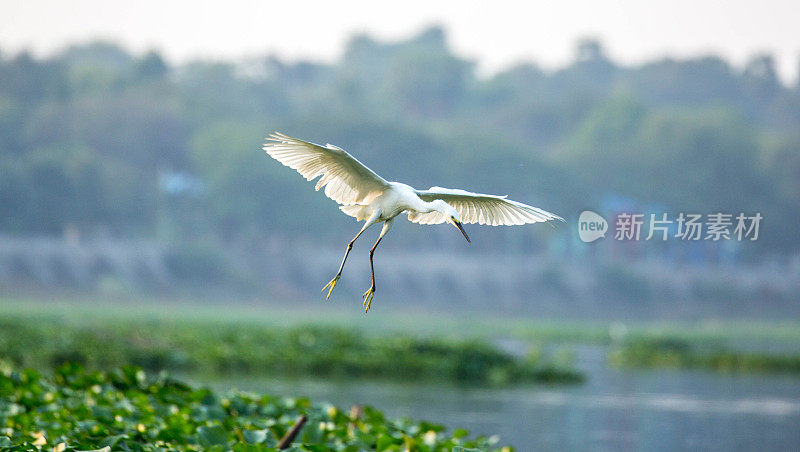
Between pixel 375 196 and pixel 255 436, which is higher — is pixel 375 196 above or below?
above

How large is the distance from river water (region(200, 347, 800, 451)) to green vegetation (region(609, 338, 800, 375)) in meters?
1.59

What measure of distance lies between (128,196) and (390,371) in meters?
25.8

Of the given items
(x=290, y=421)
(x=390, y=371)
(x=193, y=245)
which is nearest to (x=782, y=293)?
(x=193, y=245)

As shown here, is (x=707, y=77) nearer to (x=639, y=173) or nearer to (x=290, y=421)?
(x=639, y=173)

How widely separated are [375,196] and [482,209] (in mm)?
518

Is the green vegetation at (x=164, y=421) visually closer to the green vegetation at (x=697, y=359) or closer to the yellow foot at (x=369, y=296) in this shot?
the yellow foot at (x=369, y=296)

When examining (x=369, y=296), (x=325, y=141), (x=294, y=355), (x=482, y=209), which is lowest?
(x=294, y=355)

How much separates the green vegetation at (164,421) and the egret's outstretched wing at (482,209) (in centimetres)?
170

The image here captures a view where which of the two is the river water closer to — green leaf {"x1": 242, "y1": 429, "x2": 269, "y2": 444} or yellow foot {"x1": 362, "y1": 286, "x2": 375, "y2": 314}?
green leaf {"x1": 242, "y1": 429, "x2": 269, "y2": 444}

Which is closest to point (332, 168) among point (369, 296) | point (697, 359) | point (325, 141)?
point (369, 296)

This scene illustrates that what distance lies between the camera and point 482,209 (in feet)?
15.7

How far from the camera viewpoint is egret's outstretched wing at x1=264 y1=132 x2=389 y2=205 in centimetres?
446

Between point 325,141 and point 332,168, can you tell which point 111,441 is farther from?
point 325,141

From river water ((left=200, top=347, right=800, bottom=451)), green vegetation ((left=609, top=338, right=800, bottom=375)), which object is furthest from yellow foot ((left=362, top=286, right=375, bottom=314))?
green vegetation ((left=609, top=338, right=800, bottom=375))
